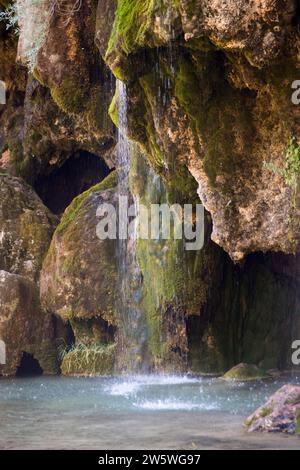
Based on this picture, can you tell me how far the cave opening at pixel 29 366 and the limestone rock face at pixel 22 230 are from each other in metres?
1.96

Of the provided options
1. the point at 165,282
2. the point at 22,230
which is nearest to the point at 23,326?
the point at 22,230

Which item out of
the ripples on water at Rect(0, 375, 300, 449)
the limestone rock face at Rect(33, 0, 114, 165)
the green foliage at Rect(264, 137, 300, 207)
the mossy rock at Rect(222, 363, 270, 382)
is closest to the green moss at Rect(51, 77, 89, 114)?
the limestone rock face at Rect(33, 0, 114, 165)

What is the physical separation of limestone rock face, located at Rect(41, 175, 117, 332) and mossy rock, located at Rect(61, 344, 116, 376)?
0.47m

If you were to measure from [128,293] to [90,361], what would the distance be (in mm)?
1749

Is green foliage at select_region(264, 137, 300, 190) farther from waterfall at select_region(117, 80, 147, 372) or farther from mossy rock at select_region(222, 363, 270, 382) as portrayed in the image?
waterfall at select_region(117, 80, 147, 372)

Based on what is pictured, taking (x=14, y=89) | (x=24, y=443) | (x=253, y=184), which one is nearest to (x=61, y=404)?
(x=24, y=443)

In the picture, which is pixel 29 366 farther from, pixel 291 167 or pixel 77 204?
pixel 291 167

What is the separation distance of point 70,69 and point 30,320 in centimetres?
589

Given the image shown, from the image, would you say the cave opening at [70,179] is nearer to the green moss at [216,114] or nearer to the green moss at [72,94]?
the green moss at [72,94]

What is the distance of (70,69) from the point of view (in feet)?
58.2

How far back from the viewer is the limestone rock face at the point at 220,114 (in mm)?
10641

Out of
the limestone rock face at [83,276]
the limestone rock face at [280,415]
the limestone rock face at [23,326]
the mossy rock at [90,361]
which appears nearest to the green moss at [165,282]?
the mossy rock at [90,361]

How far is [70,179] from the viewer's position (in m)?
23.6

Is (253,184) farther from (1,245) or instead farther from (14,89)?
(14,89)
